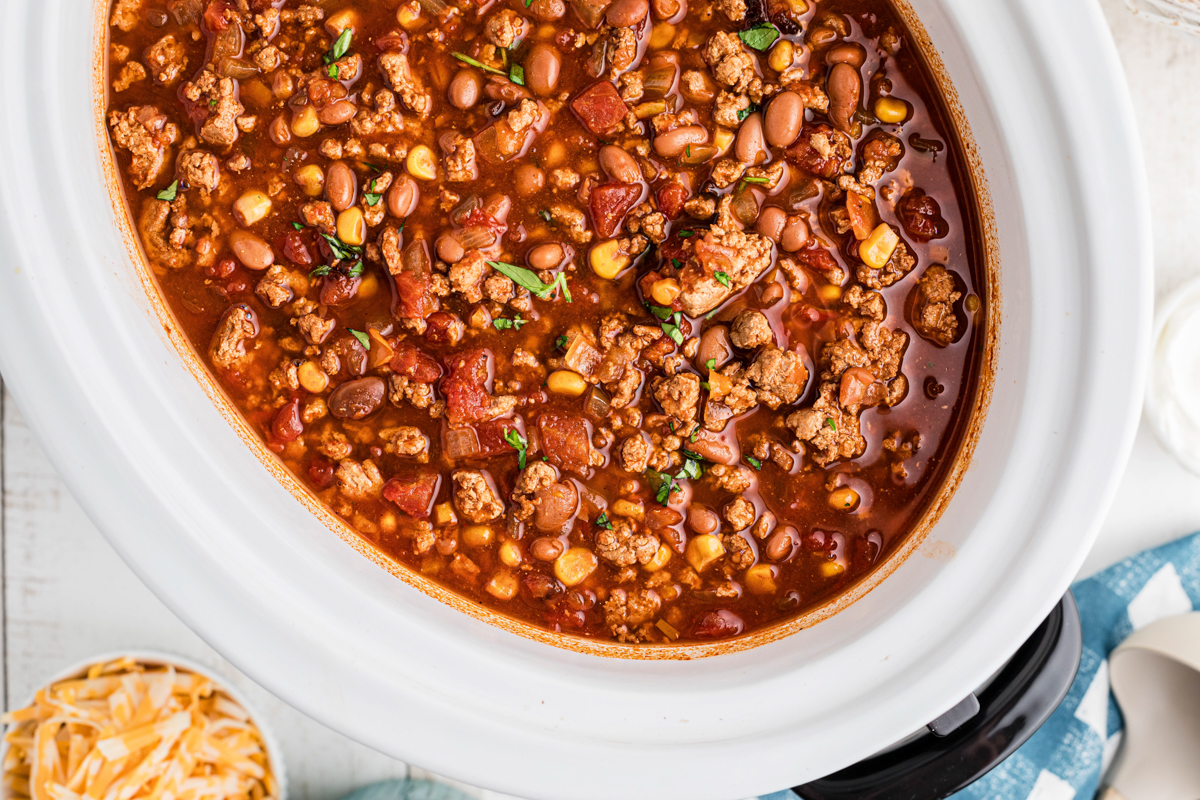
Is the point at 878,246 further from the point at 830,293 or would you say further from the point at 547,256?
the point at 547,256

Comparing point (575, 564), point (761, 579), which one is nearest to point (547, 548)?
point (575, 564)

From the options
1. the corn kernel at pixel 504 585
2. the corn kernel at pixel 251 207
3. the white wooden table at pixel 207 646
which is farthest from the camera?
the white wooden table at pixel 207 646

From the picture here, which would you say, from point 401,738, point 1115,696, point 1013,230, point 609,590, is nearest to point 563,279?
point 609,590

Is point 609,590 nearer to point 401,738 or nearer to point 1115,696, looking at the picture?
point 401,738

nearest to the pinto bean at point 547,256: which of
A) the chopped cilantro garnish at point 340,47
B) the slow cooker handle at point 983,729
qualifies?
the chopped cilantro garnish at point 340,47

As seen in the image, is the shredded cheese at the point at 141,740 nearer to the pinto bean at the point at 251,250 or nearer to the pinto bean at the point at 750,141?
the pinto bean at the point at 251,250

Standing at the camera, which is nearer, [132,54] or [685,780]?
[685,780]
